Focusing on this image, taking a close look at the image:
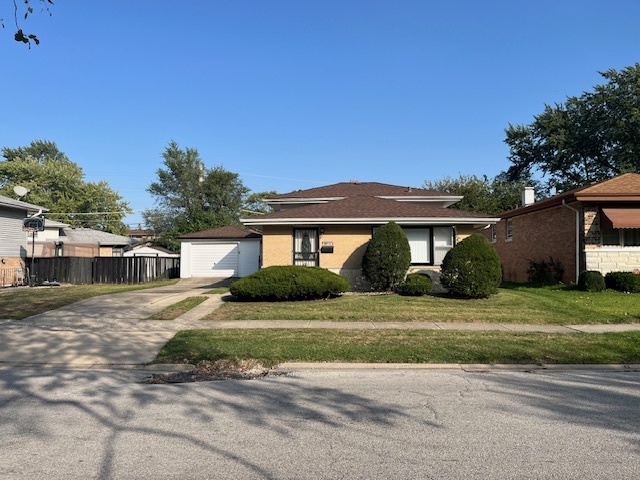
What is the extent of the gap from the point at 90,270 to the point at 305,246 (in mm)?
13749

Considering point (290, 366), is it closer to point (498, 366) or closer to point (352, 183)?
point (498, 366)

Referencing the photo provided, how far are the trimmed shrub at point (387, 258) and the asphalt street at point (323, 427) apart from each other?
9119mm

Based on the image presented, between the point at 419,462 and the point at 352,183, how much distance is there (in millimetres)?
23712

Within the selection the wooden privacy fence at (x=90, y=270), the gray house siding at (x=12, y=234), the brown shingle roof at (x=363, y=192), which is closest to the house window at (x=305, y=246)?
the brown shingle roof at (x=363, y=192)

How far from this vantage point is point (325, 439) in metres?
4.60

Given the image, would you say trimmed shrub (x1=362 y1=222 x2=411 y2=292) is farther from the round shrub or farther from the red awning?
the red awning

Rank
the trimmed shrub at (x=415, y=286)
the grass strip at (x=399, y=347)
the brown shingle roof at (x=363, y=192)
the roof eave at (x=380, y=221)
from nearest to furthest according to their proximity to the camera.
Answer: the grass strip at (x=399, y=347) < the trimmed shrub at (x=415, y=286) < the roof eave at (x=380, y=221) < the brown shingle roof at (x=363, y=192)

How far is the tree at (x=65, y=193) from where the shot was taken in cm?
5216

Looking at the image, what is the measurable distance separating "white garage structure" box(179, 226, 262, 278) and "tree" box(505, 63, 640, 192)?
92.5 ft

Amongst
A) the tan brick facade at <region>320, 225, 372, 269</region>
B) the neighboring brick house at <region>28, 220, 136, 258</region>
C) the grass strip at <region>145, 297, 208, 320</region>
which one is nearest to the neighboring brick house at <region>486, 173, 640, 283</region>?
the tan brick facade at <region>320, 225, 372, 269</region>

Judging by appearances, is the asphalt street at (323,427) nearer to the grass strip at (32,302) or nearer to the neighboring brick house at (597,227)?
the grass strip at (32,302)

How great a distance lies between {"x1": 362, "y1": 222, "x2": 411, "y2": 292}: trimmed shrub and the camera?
54.3 feet

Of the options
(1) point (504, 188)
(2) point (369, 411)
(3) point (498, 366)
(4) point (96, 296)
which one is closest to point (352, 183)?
(4) point (96, 296)

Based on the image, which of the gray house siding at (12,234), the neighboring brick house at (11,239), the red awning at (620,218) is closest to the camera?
the red awning at (620,218)
